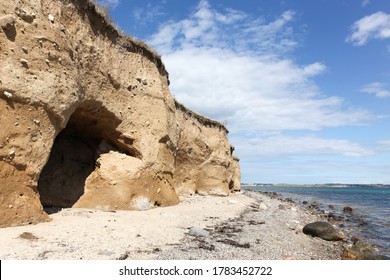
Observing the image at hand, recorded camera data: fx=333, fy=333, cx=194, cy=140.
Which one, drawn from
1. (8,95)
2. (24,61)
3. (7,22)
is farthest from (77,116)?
(7,22)

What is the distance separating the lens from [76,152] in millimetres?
15102

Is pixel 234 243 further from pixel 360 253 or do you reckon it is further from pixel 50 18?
pixel 50 18

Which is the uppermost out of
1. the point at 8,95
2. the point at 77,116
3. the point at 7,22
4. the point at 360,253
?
the point at 7,22

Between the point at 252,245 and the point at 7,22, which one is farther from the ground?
the point at 7,22

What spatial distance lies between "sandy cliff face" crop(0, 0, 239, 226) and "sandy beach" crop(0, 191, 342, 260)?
4.17 feet

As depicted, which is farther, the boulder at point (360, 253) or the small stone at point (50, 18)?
the small stone at point (50, 18)

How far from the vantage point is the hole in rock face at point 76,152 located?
1323 centimetres

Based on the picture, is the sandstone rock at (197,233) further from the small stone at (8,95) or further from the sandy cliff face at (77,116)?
the small stone at (8,95)

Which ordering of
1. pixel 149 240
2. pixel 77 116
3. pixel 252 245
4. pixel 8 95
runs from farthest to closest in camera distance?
pixel 77 116 < pixel 252 245 < pixel 8 95 < pixel 149 240

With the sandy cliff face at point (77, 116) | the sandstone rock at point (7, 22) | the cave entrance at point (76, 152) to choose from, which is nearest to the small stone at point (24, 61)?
the sandy cliff face at point (77, 116)

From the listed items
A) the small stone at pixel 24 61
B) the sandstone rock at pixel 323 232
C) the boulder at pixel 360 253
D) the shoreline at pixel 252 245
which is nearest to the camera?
the shoreline at pixel 252 245

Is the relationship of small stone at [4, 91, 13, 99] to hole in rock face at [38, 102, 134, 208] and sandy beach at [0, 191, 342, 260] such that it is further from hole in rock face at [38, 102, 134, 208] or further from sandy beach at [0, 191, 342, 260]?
hole in rock face at [38, 102, 134, 208]

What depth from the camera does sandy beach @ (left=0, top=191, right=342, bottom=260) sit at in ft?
22.5

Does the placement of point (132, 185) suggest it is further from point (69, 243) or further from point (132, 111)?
point (69, 243)
